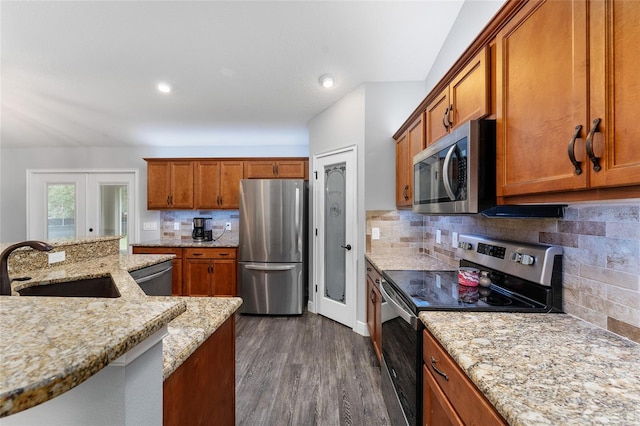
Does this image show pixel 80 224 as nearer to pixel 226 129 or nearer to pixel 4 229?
pixel 4 229

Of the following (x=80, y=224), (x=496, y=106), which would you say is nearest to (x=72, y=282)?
(x=496, y=106)

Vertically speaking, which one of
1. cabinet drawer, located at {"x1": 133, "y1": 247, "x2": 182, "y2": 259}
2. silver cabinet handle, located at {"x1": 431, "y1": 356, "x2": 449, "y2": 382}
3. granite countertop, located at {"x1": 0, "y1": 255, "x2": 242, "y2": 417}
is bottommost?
silver cabinet handle, located at {"x1": 431, "y1": 356, "x2": 449, "y2": 382}

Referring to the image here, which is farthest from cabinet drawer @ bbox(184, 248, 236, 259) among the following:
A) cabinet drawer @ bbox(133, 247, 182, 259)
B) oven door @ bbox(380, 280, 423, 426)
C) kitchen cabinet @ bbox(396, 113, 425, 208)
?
oven door @ bbox(380, 280, 423, 426)

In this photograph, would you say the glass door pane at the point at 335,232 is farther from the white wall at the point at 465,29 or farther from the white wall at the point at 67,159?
the white wall at the point at 67,159

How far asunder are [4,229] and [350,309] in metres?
6.04

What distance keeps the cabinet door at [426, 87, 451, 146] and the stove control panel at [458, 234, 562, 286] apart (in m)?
0.70

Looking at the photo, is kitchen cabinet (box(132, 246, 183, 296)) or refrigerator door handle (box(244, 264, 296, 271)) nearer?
refrigerator door handle (box(244, 264, 296, 271))

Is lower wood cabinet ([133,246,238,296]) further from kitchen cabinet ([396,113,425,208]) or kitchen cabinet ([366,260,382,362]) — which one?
kitchen cabinet ([396,113,425,208])

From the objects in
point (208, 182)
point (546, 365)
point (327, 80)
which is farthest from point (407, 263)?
point (208, 182)

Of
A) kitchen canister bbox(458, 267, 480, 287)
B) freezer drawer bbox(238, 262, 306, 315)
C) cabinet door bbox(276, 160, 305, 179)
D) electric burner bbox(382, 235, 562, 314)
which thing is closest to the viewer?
electric burner bbox(382, 235, 562, 314)

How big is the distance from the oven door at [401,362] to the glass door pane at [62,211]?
17.7ft

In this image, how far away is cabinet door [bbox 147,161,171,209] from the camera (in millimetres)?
4133

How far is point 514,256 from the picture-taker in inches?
52.8

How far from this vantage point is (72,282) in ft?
5.42
